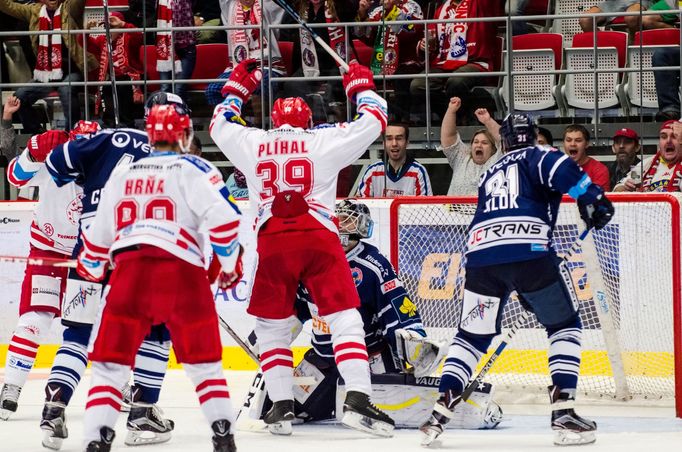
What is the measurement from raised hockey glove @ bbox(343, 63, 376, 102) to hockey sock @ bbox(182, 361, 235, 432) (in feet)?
5.13

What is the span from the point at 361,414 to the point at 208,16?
435cm

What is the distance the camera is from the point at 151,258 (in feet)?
13.0

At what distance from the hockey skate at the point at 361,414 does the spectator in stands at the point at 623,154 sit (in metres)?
2.45

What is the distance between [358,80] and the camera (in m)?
5.12

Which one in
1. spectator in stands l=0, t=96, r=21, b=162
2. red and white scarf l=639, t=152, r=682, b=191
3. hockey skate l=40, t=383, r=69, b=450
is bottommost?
hockey skate l=40, t=383, r=69, b=450

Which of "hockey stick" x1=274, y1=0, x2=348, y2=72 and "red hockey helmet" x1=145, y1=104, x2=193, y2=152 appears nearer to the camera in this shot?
"red hockey helmet" x1=145, y1=104, x2=193, y2=152

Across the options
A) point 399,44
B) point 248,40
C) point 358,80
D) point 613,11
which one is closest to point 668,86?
point 613,11

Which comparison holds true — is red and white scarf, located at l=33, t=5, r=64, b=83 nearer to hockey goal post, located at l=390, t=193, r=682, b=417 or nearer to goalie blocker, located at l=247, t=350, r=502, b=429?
hockey goal post, located at l=390, t=193, r=682, b=417

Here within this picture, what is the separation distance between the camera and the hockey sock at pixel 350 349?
4.68 metres

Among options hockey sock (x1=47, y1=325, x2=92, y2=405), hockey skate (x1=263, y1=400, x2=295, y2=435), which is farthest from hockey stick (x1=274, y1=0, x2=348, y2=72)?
hockey sock (x1=47, y1=325, x2=92, y2=405)

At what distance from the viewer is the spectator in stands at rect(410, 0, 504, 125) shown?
7547 millimetres

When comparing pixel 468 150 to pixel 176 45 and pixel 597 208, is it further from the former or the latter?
pixel 597 208

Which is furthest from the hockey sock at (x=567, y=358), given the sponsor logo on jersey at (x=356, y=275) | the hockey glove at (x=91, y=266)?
the hockey glove at (x=91, y=266)

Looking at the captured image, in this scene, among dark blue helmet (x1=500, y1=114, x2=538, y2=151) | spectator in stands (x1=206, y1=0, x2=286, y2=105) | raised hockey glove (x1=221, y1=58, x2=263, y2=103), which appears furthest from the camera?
spectator in stands (x1=206, y1=0, x2=286, y2=105)
